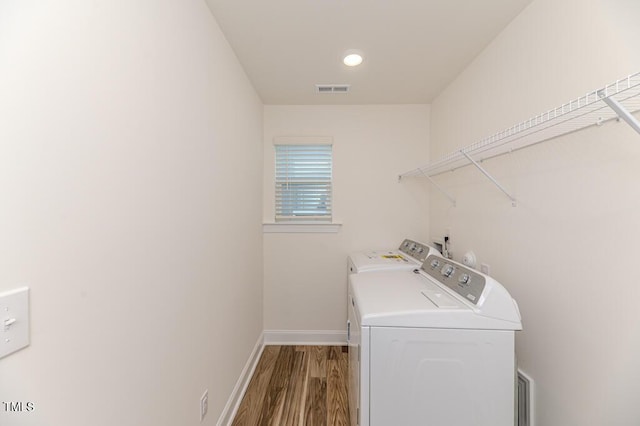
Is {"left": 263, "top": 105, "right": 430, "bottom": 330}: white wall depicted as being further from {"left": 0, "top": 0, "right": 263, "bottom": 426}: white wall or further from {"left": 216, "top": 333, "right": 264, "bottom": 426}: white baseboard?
{"left": 0, "top": 0, "right": 263, "bottom": 426}: white wall

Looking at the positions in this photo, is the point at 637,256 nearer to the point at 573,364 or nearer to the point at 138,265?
the point at 573,364

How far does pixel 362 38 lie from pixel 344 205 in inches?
57.9

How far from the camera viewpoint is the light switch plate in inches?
20.1

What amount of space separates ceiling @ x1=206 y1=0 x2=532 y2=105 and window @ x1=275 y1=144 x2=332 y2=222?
23.9 inches

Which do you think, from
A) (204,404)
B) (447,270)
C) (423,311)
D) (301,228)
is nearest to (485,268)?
(447,270)

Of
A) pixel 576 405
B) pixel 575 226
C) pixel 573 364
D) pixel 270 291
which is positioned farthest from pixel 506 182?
pixel 270 291

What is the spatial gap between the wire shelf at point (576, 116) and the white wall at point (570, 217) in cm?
5

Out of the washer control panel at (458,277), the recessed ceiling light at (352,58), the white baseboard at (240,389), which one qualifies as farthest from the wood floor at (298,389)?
the recessed ceiling light at (352,58)

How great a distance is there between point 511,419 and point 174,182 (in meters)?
1.77

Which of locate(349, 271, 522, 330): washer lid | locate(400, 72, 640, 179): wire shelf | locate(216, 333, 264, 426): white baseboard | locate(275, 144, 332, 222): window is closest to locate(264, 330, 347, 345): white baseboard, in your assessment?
locate(216, 333, 264, 426): white baseboard

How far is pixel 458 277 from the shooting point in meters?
1.41

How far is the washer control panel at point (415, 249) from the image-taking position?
2142 mm

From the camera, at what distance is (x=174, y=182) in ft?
3.68

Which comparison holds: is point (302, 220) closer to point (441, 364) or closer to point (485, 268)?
point (485, 268)
